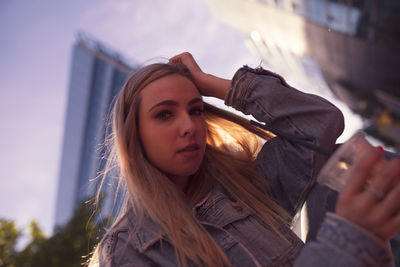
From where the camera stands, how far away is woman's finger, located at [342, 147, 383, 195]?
88 cm

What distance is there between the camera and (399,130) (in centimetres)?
1723

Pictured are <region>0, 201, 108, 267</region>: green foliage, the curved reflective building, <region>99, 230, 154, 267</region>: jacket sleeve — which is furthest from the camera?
the curved reflective building

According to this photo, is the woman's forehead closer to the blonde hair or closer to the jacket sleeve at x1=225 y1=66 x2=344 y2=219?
the blonde hair

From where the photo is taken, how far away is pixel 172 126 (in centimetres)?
171

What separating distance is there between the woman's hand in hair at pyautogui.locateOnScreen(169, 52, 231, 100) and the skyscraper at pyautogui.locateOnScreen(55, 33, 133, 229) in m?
34.8

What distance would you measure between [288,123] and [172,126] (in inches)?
24.0

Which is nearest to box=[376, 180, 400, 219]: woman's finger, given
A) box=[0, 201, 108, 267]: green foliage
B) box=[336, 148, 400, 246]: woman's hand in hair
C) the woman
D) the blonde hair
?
box=[336, 148, 400, 246]: woman's hand in hair

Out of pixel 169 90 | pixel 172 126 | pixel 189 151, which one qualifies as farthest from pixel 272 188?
pixel 169 90

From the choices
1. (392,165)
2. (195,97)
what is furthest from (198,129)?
(392,165)

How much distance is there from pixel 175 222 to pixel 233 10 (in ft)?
70.4

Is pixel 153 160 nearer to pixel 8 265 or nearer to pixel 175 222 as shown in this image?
pixel 175 222

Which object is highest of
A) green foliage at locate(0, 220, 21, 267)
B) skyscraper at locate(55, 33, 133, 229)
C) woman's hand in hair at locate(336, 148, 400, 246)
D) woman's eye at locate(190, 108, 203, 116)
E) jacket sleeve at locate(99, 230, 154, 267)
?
woman's hand in hair at locate(336, 148, 400, 246)

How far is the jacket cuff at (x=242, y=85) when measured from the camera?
5.68 feet

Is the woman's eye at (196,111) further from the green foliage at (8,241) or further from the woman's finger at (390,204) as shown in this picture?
the green foliage at (8,241)
